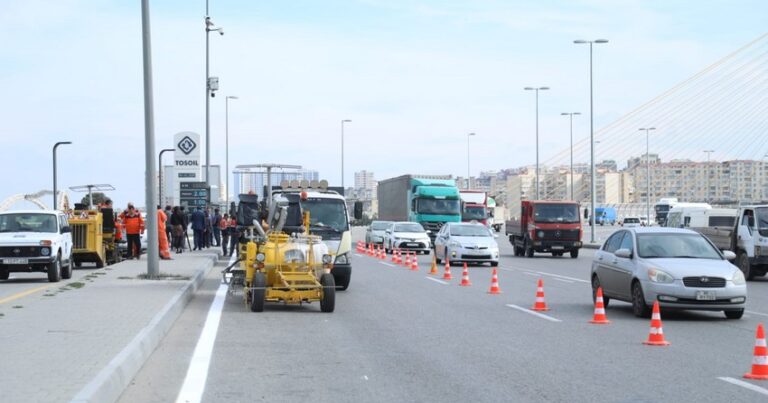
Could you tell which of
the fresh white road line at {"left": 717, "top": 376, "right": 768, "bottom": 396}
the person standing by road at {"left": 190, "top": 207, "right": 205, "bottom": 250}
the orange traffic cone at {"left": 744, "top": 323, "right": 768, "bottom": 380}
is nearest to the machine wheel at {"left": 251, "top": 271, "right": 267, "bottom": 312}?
the fresh white road line at {"left": 717, "top": 376, "right": 768, "bottom": 396}

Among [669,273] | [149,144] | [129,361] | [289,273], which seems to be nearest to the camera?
[129,361]

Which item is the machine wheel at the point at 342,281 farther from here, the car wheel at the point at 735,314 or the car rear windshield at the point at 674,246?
the car wheel at the point at 735,314

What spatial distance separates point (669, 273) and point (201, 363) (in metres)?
8.29

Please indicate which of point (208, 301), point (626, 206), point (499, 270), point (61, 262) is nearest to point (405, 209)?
point (499, 270)

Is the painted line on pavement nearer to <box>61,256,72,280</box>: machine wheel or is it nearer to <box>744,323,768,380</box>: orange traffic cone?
<box>61,256,72,280</box>: machine wheel

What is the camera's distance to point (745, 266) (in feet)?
96.0

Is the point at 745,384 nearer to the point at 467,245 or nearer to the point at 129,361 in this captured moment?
the point at 129,361

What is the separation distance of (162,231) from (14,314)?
59.5 feet

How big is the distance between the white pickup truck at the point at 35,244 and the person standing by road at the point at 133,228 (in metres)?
6.57

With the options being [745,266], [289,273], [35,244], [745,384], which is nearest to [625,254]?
[289,273]

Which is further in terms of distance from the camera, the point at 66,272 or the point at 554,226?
the point at 554,226

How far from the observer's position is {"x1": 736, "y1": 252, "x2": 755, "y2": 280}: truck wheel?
29.1m

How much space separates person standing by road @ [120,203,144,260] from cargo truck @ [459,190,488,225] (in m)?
31.5

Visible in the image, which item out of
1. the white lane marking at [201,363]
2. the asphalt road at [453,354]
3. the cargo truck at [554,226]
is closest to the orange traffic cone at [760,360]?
the asphalt road at [453,354]
